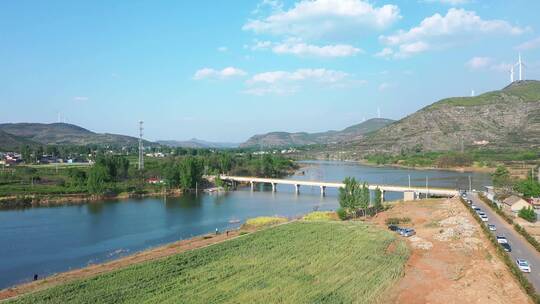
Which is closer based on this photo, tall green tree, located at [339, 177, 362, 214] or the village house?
the village house

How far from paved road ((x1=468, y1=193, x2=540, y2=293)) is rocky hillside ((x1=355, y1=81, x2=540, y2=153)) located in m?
100

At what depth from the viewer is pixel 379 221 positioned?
135 ft

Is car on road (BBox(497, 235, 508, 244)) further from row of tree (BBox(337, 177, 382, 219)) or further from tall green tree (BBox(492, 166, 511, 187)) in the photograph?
tall green tree (BBox(492, 166, 511, 187))

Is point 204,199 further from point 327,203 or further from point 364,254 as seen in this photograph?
point 364,254

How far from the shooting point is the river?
31.4 meters

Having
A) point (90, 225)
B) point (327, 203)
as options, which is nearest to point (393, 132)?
point (327, 203)

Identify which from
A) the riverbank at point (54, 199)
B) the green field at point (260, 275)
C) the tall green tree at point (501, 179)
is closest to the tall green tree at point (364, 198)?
the green field at point (260, 275)

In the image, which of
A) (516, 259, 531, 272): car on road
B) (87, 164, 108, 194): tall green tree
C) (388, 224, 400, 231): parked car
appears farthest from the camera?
(87, 164, 108, 194): tall green tree

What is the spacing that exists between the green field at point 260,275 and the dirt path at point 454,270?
957 millimetres

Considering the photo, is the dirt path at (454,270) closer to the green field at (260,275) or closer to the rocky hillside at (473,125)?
the green field at (260,275)

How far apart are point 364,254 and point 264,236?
8208 millimetres

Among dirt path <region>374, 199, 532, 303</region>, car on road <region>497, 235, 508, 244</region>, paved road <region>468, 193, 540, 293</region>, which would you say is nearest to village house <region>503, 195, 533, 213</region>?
paved road <region>468, 193, 540, 293</region>

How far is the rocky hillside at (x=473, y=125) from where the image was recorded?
459 ft

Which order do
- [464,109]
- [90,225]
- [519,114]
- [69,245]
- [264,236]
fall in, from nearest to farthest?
[264,236], [69,245], [90,225], [519,114], [464,109]
